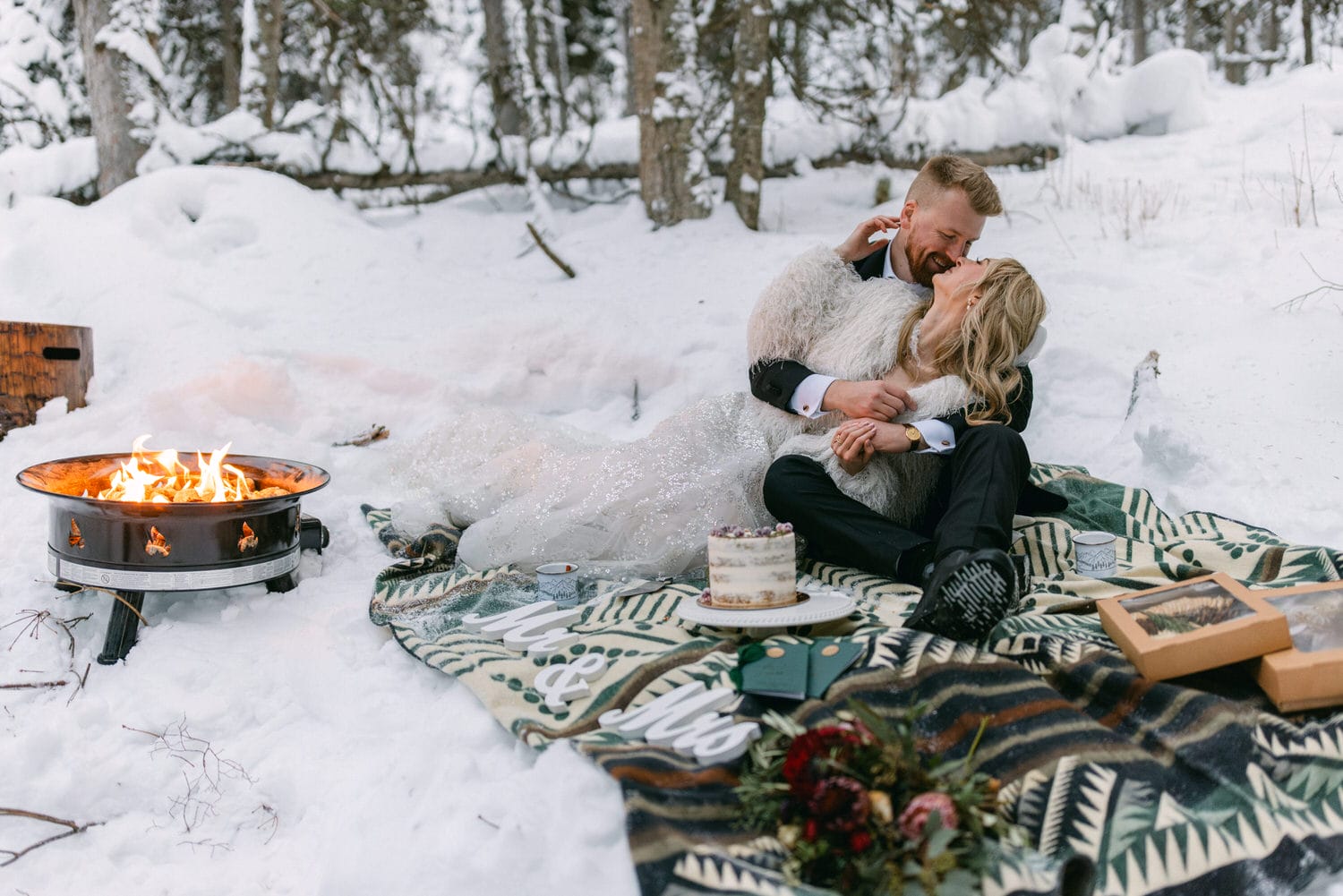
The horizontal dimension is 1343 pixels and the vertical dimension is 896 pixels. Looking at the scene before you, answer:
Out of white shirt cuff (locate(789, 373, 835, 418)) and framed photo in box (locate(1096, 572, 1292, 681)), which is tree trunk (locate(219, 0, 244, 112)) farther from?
framed photo in box (locate(1096, 572, 1292, 681))

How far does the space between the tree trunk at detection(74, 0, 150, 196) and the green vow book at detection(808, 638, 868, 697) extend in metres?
6.36

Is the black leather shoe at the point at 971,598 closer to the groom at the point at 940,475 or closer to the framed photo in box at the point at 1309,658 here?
the groom at the point at 940,475

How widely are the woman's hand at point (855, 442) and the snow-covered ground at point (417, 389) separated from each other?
1.37 meters

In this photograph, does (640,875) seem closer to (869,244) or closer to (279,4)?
(869,244)

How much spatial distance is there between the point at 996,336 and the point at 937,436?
15.2 inches

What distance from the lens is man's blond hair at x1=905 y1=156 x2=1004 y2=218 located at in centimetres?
324

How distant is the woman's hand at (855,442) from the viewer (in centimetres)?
297

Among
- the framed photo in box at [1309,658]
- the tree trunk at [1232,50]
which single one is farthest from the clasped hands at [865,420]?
the tree trunk at [1232,50]

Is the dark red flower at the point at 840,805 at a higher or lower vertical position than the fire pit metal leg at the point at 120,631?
higher

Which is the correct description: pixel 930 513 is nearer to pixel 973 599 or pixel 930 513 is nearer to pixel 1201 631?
pixel 973 599

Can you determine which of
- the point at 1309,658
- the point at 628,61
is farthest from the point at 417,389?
the point at 628,61

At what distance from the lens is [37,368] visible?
3920mm

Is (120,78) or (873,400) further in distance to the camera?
(120,78)

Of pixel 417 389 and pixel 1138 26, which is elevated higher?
pixel 1138 26
